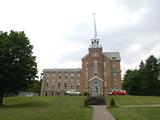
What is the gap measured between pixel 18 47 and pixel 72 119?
24.6 metres

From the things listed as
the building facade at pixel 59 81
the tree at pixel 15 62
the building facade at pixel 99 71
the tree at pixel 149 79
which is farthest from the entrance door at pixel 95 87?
the tree at pixel 15 62

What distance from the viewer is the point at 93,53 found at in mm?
69312

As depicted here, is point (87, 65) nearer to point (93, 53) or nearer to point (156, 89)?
point (93, 53)

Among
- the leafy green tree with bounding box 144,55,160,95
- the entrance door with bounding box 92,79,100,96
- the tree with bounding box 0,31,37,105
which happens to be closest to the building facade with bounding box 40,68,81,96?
the entrance door with bounding box 92,79,100,96

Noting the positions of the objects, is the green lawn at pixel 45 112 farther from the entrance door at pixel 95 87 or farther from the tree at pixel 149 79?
the tree at pixel 149 79

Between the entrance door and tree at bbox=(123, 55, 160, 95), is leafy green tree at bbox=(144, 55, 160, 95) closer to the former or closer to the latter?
tree at bbox=(123, 55, 160, 95)

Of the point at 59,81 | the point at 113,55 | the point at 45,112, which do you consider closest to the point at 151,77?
the point at 113,55

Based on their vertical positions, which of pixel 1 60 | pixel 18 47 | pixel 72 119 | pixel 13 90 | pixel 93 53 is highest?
pixel 93 53

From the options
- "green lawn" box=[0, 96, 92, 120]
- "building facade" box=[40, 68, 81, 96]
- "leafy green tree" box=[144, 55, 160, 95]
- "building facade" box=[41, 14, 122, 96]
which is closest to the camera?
"green lawn" box=[0, 96, 92, 120]

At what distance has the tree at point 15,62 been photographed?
36500 mm

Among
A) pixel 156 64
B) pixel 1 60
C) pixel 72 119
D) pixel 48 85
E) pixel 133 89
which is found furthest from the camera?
pixel 48 85

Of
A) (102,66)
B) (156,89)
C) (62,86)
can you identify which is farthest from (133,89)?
(62,86)

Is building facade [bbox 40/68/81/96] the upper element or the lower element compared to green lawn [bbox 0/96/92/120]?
upper

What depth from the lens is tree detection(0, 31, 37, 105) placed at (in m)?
36.5
